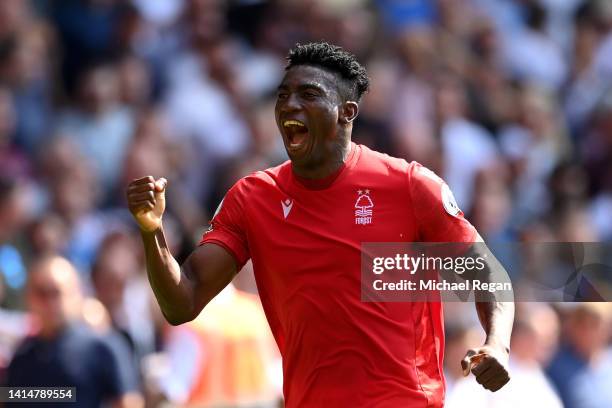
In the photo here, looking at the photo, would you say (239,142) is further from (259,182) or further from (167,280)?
(167,280)

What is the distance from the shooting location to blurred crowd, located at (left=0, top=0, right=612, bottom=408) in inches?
325

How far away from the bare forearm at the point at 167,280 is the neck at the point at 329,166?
675 millimetres

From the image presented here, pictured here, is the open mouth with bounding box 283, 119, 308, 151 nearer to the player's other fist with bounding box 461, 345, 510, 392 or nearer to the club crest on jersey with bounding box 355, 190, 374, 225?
the club crest on jersey with bounding box 355, 190, 374, 225

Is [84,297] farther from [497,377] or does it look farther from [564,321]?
[497,377]

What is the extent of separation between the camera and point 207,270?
551 centimetres

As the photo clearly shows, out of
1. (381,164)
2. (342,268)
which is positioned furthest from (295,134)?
(342,268)

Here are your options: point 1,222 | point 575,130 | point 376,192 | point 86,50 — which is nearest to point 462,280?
point 376,192

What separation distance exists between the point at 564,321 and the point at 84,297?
353 cm

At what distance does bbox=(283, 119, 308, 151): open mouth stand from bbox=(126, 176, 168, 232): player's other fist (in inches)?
23.8

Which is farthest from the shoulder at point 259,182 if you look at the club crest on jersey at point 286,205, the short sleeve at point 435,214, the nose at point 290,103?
the short sleeve at point 435,214

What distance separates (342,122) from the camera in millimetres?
5613

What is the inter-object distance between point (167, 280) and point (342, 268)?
2.35 ft

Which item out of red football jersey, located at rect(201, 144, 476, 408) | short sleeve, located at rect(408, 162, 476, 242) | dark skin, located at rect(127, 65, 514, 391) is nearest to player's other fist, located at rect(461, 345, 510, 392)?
dark skin, located at rect(127, 65, 514, 391)

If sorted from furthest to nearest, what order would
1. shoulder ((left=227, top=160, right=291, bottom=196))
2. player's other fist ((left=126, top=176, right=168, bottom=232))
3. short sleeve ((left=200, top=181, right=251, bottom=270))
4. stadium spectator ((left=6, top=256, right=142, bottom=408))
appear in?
1. stadium spectator ((left=6, top=256, right=142, bottom=408))
2. shoulder ((left=227, top=160, right=291, bottom=196))
3. short sleeve ((left=200, top=181, right=251, bottom=270))
4. player's other fist ((left=126, top=176, right=168, bottom=232))
